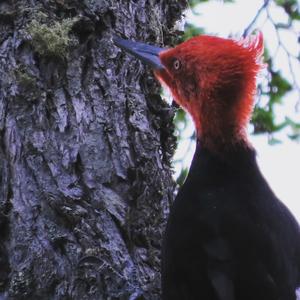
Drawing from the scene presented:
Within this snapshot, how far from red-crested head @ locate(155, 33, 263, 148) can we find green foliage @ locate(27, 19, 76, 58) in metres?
0.54

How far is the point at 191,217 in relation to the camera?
12.1ft

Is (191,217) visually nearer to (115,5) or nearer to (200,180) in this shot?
(200,180)

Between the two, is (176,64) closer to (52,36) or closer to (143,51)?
(143,51)

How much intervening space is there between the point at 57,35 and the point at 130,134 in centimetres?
53

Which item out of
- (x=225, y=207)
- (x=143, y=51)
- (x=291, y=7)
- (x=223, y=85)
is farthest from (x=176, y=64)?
(x=291, y=7)

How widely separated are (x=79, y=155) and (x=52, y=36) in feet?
1.75

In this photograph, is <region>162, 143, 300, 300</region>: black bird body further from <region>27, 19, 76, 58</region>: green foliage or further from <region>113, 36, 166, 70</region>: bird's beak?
<region>27, 19, 76, 58</region>: green foliage

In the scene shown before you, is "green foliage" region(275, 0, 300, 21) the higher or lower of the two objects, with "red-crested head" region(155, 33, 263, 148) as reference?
higher

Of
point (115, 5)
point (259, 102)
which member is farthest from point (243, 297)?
point (259, 102)

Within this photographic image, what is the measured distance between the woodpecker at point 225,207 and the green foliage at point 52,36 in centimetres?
26

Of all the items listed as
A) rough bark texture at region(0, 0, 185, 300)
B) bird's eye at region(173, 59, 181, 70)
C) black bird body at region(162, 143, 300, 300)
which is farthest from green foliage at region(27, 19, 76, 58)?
black bird body at region(162, 143, 300, 300)

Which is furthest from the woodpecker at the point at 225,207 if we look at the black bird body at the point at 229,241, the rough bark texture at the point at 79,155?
the rough bark texture at the point at 79,155

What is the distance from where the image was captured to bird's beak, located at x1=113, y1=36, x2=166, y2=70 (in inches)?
162

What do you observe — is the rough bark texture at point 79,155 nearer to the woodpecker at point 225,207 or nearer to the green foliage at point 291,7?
the woodpecker at point 225,207
